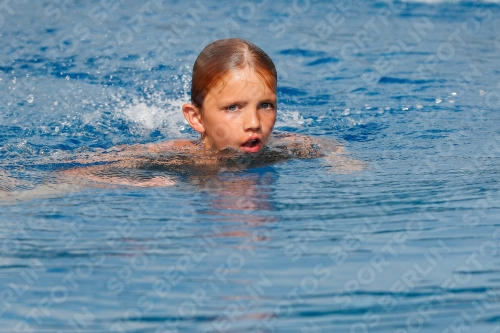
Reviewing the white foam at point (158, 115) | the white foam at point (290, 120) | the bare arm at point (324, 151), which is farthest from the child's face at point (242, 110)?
the white foam at point (290, 120)

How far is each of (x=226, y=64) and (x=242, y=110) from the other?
12.4 inches

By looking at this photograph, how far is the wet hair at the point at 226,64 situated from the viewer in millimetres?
5215

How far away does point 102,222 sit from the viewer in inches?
167

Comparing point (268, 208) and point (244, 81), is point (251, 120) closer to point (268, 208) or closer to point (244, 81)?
point (244, 81)

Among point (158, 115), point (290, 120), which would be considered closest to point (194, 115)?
point (290, 120)

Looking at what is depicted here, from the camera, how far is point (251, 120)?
511cm

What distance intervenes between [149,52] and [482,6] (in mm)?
4992

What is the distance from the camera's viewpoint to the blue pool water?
10.9ft

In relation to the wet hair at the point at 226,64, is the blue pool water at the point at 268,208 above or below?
below

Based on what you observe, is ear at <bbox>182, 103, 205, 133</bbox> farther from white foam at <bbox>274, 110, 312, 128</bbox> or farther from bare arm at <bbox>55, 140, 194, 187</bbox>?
white foam at <bbox>274, 110, 312, 128</bbox>

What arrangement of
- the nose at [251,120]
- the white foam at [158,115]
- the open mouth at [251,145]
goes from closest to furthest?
the nose at [251,120]
the open mouth at [251,145]
the white foam at [158,115]

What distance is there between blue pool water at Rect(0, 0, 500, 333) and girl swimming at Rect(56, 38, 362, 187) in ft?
0.67

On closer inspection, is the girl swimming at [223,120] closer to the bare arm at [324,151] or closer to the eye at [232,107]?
the eye at [232,107]

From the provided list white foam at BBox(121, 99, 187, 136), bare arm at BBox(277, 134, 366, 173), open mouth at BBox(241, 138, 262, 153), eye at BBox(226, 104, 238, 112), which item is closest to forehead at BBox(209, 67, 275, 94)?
eye at BBox(226, 104, 238, 112)
